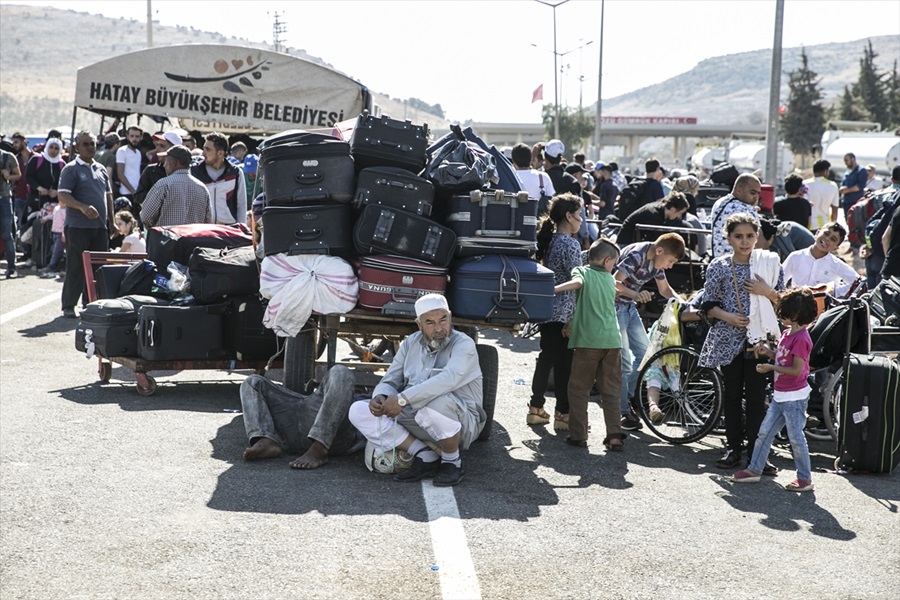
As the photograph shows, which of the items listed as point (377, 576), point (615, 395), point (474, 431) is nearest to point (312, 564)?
point (377, 576)

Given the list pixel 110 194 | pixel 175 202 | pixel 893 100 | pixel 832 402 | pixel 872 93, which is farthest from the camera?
pixel 872 93

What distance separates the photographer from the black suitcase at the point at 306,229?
8.11 meters

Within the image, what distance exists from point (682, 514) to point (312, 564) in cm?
251

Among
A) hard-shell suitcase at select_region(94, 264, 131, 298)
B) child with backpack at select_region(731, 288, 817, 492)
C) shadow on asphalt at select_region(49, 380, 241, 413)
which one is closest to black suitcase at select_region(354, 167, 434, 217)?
shadow on asphalt at select_region(49, 380, 241, 413)

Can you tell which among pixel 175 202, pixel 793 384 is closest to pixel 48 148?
pixel 175 202

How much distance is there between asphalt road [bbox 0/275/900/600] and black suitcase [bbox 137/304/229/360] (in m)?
0.56

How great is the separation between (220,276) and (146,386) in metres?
1.19

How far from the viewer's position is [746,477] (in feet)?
26.0

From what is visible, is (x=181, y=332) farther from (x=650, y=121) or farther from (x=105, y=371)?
(x=650, y=121)

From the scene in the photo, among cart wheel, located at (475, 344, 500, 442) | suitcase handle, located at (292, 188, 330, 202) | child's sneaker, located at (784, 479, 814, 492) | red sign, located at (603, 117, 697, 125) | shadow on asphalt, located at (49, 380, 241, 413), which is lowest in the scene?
child's sneaker, located at (784, 479, 814, 492)

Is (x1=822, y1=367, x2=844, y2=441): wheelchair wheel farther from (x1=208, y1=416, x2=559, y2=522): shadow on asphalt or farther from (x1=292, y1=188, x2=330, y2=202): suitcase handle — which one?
(x1=292, y1=188, x2=330, y2=202): suitcase handle

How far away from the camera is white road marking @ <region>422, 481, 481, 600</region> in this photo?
559cm

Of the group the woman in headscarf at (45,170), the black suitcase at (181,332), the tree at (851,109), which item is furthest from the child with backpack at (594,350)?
the tree at (851,109)

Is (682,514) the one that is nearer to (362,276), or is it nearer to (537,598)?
(537,598)
